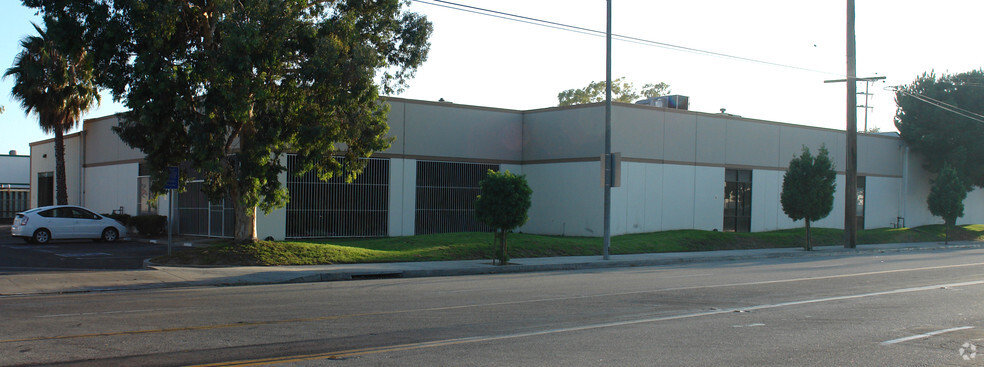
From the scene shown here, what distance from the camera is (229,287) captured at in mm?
15875

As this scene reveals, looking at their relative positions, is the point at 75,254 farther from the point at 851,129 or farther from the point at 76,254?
Result: the point at 851,129

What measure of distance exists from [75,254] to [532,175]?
18.4 meters

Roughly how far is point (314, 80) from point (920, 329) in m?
15.1

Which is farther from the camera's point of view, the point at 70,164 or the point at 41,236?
the point at 70,164

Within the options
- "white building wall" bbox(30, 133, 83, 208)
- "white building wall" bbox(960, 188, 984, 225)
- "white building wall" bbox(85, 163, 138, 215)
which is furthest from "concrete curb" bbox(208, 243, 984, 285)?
"white building wall" bbox(30, 133, 83, 208)

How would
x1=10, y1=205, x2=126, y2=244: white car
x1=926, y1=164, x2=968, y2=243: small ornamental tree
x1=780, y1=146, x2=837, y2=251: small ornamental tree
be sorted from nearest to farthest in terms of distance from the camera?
x1=10, y1=205, x2=126, y2=244: white car < x1=780, y1=146, x2=837, y2=251: small ornamental tree < x1=926, y1=164, x2=968, y2=243: small ornamental tree

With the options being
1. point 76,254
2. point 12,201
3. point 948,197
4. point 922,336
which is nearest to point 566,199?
point 76,254

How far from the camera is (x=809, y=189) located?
96.7ft

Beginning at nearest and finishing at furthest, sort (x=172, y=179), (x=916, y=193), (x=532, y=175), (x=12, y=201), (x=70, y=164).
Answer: (x=172, y=179), (x=532, y=175), (x=70, y=164), (x=916, y=193), (x=12, y=201)

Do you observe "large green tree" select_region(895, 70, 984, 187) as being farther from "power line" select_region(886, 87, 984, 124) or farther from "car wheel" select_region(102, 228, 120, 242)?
"car wheel" select_region(102, 228, 120, 242)

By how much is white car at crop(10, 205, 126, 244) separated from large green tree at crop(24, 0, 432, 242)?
28.5 ft

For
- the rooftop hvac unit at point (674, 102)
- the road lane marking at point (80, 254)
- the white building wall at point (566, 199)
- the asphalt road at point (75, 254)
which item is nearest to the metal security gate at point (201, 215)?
the asphalt road at point (75, 254)

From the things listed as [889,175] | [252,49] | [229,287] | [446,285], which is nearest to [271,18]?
[252,49]

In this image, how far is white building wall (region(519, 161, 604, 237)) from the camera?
3128cm
